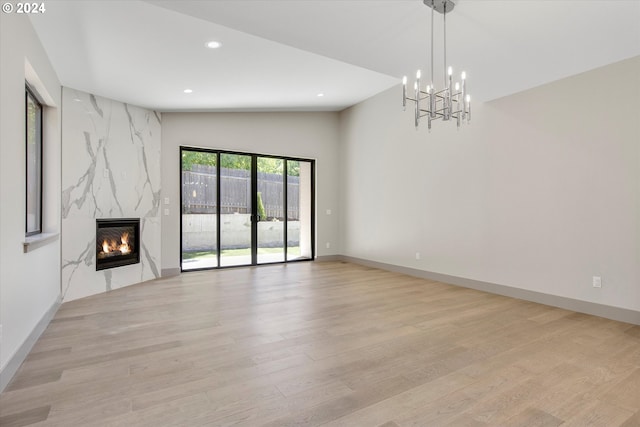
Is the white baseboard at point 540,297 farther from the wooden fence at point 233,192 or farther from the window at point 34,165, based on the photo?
the window at point 34,165

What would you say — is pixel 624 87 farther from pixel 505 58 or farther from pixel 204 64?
pixel 204 64

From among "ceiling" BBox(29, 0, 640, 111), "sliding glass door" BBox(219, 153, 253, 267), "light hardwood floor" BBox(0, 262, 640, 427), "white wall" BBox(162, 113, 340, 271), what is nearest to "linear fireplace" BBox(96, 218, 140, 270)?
"white wall" BBox(162, 113, 340, 271)

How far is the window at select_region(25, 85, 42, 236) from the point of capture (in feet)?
12.0

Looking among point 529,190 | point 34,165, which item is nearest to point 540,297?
point 529,190

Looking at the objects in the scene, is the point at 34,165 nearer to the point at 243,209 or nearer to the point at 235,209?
A: the point at 235,209

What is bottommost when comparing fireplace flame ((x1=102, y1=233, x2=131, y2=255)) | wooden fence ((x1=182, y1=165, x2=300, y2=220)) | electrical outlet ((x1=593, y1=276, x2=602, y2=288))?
electrical outlet ((x1=593, y1=276, x2=602, y2=288))

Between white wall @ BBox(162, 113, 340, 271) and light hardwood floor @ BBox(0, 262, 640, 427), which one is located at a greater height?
white wall @ BBox(162, 113, 340, 271)

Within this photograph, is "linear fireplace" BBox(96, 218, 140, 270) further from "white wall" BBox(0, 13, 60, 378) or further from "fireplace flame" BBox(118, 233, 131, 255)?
"white wall" BBox(0, 13, 60, 378)

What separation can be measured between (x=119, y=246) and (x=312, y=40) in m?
4.43

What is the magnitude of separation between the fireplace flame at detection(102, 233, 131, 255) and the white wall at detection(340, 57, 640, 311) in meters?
4.72

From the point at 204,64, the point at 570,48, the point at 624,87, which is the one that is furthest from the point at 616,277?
the point at 204,64

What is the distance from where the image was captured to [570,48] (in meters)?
3.45

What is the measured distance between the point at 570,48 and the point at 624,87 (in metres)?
1.00

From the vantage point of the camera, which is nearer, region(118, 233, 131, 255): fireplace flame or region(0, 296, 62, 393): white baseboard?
region(0, 296, 62, 393): white baseboard
